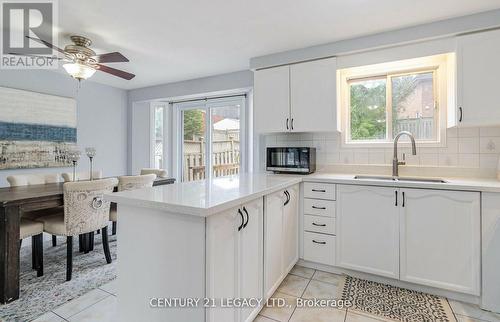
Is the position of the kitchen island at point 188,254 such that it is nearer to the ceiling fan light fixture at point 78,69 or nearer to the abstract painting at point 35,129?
the ceiling fan light fixture at point 78,69

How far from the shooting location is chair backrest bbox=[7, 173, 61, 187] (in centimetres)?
264

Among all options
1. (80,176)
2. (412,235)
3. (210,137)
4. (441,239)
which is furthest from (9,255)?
(441,239)

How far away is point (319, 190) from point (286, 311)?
110cm

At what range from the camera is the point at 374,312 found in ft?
5.89

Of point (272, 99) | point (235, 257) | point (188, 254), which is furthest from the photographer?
point (272, 99)

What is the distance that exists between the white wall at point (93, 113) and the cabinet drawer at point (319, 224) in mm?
3575

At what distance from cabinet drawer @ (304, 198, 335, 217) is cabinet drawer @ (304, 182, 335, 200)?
0.15ft

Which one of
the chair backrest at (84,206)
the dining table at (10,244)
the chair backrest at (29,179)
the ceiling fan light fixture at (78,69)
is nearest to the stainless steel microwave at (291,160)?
the chair backrest at (84,206)

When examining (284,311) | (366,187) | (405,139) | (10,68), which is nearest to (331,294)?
(284,311)

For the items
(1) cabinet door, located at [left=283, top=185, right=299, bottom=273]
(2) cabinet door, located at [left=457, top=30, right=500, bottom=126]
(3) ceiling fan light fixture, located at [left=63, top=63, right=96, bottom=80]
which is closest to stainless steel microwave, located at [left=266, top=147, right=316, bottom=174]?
(1) cabinet door, located at [left=283, top=185, right=299, bottom=273]

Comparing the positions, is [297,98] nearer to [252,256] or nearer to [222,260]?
[252,256]

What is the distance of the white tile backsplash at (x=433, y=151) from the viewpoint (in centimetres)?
229

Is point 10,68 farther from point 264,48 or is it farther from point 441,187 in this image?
point 441,187

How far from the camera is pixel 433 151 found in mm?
2496
